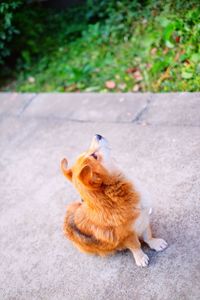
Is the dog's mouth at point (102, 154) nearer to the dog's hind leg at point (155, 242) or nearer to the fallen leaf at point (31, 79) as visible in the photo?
the dog's hind leg at point (155, 242)

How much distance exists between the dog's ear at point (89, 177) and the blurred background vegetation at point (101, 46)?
2.33 meters

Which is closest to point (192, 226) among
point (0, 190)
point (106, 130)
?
point (106, 130)

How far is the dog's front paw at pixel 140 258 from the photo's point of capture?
9.12 ft

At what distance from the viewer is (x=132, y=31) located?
5.62m

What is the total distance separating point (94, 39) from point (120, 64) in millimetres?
1029

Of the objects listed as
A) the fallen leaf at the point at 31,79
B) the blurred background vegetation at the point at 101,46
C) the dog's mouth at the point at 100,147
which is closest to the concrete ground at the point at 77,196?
the blurred background vegetation at the point at 101,46

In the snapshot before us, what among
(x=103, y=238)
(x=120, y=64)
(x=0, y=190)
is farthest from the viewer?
(x=120, y=64)

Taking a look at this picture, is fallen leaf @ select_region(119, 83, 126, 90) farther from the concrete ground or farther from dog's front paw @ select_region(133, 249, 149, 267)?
dog's front paw @ select_region(133, 249, 149, 267)

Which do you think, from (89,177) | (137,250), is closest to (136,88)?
(137,250)

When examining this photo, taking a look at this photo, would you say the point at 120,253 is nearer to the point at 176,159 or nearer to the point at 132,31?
the point at 176,159

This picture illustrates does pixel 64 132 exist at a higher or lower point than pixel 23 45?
lower

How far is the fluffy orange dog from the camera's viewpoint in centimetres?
246

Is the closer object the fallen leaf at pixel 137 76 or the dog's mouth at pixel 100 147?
the dog's mouth at pixel 100 147

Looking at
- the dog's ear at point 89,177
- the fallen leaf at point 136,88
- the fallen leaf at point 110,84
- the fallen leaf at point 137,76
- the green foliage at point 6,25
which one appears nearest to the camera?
the dog's ear at point 89,177
